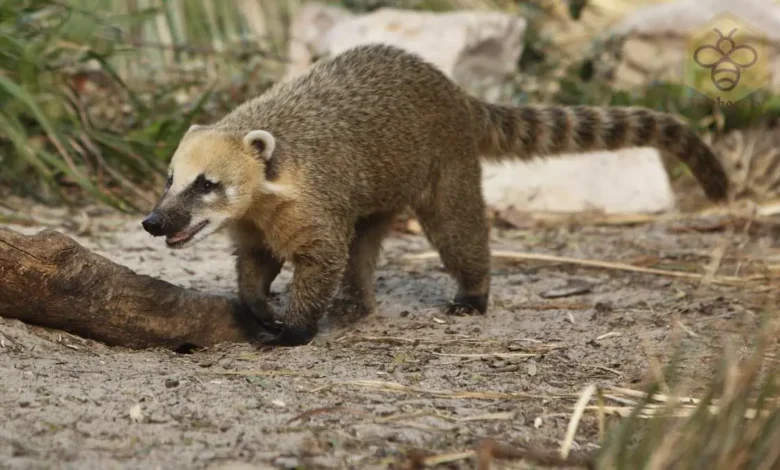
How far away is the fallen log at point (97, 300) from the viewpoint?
13.5 feet

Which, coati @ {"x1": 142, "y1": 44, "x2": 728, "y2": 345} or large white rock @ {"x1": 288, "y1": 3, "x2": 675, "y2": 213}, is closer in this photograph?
coati @ {"x1": 142, "y1": 44, "x2": 728, "y2": 345}

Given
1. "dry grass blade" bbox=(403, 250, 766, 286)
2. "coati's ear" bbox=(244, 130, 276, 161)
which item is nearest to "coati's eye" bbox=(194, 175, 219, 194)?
"coati's ear" bbox=(244, 130, 276, 161)

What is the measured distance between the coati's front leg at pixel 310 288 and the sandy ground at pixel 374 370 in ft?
0.54

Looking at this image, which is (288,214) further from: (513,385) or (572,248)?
(572,248)

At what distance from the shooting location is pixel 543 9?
1127 cm

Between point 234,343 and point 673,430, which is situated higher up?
point 673,430

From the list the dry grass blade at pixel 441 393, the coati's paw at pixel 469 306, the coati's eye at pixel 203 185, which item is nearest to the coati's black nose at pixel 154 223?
the coati's eye at pixel 203 185

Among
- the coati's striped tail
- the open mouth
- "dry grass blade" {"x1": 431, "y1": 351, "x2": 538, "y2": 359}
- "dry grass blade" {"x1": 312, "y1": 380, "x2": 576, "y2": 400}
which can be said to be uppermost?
the coati's striped tail

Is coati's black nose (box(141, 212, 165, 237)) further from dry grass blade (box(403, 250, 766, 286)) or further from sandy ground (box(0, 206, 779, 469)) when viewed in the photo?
dry grass blade (box(403, 250, 766, 286))

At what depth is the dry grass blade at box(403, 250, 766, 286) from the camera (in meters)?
5.76

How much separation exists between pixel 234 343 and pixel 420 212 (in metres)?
1.16

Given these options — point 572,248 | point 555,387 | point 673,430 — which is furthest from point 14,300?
point 572,248

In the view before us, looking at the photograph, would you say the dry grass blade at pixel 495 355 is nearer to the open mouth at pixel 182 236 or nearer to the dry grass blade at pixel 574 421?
the dry grass blade at pixel 574 421

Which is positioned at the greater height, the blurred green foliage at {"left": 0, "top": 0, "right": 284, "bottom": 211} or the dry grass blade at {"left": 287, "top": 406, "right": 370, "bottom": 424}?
the blurred green foliage at {"left": 0, "top": 0, "right": 284, "bottom": 211}
